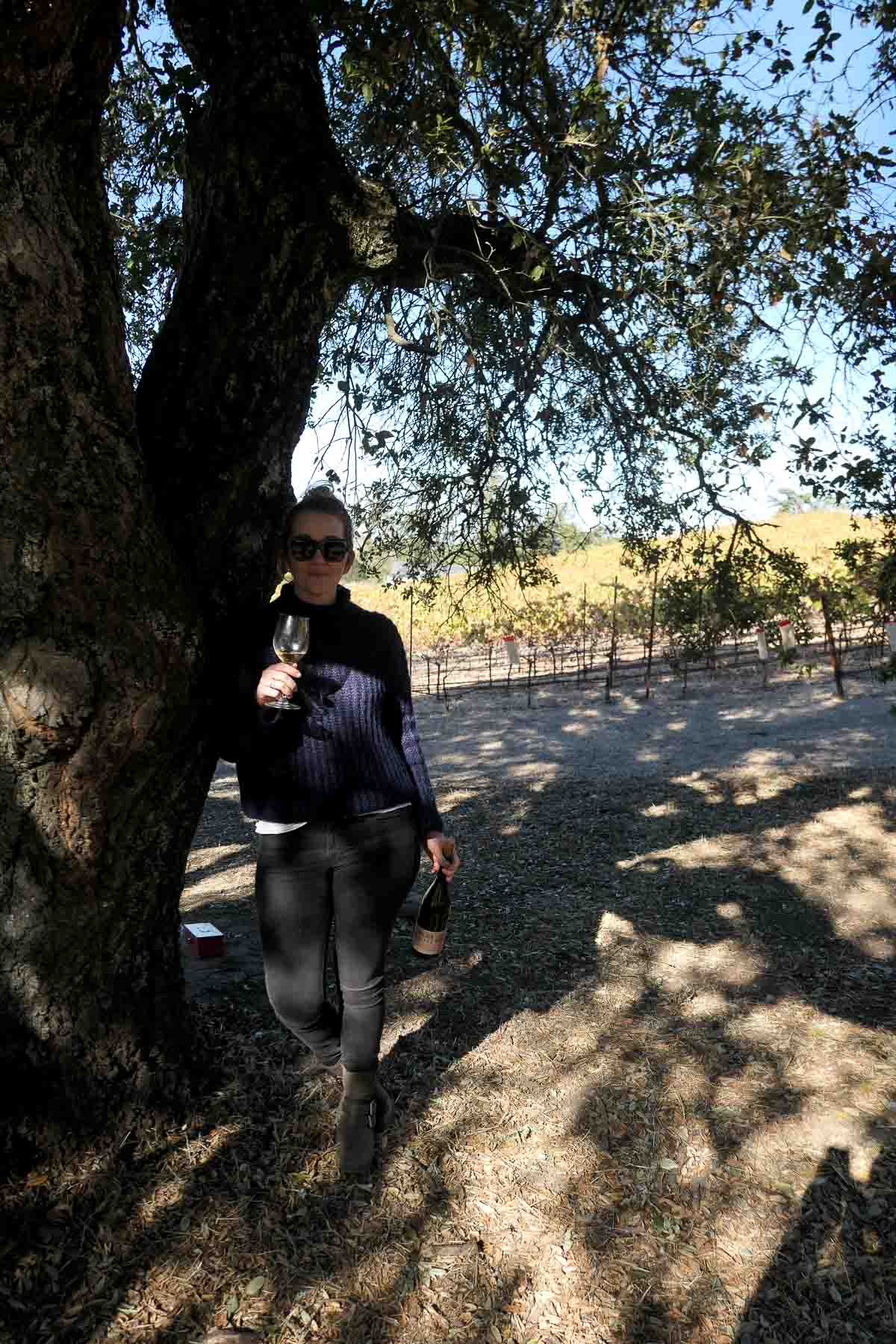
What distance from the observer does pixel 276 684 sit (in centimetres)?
235

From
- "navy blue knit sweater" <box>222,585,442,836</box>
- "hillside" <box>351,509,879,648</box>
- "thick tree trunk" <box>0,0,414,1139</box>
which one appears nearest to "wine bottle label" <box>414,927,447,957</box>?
"navy blue knit sweater" <box>222,585,442,836</box>

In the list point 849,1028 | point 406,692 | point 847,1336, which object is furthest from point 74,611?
point 849,1028

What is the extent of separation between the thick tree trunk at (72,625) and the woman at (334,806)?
303mm

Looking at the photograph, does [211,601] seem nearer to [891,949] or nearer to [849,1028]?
[849,1028]

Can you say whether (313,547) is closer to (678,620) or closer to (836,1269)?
(836,1269)

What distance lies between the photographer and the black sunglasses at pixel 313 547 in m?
2.61

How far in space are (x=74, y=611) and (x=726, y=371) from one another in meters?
5.08

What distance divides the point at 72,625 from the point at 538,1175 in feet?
6.87

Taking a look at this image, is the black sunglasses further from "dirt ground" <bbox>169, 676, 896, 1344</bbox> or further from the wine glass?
"dirt ground" <bbox>169, 676, 896, 1344</bbox>

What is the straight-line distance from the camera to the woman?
253 centimetres

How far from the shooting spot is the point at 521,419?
232 inches

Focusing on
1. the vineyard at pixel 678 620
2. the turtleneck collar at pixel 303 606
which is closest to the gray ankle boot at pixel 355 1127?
the turtleneck collar at pixel 303 606

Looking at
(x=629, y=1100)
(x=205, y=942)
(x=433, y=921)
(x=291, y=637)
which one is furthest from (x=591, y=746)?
(x=291, y=637)

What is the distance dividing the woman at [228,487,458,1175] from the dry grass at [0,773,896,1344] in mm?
324
